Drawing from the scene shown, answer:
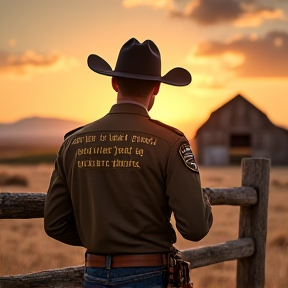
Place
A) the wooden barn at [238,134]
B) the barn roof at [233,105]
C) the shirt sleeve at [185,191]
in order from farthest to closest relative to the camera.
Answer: the barn roof at [233,105]
the wooden barn at [238,134]
the shirt sleeve at [185,191]

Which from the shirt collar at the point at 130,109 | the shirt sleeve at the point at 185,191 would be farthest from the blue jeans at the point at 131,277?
the shirt collar at the point at 130,109

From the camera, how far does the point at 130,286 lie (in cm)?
280

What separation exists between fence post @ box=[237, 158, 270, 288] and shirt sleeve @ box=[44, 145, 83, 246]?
3.29 m

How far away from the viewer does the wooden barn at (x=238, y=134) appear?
112ft

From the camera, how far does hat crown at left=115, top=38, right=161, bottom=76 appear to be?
2.92 m

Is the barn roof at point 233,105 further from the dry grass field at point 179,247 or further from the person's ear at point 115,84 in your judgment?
the person's ear at point 115,84

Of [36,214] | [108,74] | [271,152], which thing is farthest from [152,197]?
[271,152]

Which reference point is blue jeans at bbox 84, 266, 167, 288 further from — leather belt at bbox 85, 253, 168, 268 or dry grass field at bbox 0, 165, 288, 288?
dry grass field at bbox 0, 165, 288, 288

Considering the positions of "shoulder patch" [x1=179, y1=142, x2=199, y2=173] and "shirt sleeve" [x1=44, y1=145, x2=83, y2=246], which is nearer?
"shoulder patch" [x1=179, y1=142, x2=199, y2=173]

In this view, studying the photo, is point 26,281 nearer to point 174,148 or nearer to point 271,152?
point 174,148

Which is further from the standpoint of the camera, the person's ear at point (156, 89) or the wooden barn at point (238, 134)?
the wooden barn at point (238, 134)

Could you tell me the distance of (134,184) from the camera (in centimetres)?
277

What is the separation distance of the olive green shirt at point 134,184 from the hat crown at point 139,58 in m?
0.19

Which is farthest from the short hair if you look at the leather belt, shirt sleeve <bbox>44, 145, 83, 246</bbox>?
the leather belt
